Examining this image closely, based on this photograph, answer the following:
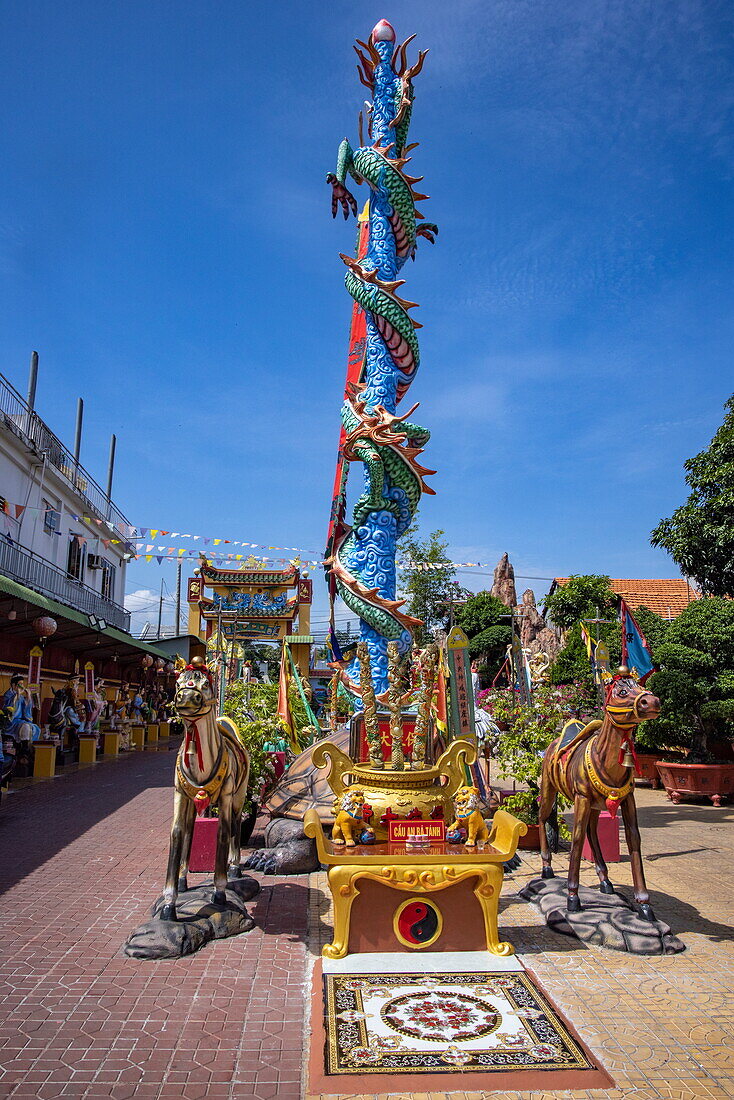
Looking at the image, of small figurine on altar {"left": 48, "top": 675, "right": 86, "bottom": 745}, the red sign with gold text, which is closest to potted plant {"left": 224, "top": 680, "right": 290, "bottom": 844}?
the red sign with gold text

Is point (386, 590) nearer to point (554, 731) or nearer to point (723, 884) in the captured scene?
point (554, 731)

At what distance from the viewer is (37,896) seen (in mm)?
6738

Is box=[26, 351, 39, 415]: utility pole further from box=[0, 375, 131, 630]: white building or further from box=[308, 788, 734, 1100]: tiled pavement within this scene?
box=[308, 788, 734, 1100]: tiled pavement

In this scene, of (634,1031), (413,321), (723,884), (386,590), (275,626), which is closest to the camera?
(634,1031)

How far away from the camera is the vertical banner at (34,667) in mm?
15496

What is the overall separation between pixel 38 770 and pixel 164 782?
2594mm

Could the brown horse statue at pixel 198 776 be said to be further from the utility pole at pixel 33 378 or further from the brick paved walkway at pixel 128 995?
the utility pole at pixel 33 378

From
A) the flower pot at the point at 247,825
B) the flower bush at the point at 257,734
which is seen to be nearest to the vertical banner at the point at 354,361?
the flower bush at the point at 257,734

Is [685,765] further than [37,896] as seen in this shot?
Yes

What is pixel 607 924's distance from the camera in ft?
18.9

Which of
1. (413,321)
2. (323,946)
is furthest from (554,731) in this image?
(413,321)

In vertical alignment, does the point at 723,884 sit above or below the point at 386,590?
below

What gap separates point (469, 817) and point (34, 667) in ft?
42.1

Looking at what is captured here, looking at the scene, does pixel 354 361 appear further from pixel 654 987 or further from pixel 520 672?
pixel 654 987
